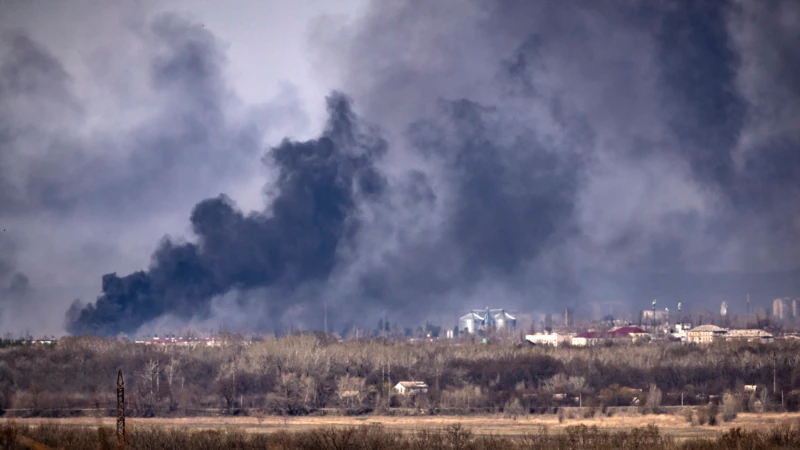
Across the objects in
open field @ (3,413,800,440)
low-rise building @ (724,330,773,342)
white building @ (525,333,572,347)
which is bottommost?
open field @ (3,413,800,440)

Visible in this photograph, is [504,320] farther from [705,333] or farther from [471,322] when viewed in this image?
[705,333]

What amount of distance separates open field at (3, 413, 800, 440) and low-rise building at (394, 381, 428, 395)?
8261mm

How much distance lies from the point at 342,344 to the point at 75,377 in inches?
921

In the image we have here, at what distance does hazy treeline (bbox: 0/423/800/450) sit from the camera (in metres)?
45.5

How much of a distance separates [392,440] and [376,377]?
32.9 meters

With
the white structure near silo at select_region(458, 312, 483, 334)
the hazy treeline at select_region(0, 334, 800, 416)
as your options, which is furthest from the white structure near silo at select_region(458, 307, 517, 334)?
the hazy treeline at select_region(0, 334, 800, 416)

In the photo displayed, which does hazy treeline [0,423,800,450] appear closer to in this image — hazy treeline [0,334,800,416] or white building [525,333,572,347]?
hazy treeline [0,334,800,416]

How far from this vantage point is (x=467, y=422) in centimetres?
6325

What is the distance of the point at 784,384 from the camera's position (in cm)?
7881

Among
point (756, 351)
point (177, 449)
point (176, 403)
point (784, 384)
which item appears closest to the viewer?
point (177, 449)

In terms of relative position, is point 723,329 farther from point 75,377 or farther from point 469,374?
point 75,377

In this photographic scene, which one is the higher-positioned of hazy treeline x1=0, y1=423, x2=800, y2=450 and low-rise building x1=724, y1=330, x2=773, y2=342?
low-rise building x1=724, y1=330, x2=773, y2=342

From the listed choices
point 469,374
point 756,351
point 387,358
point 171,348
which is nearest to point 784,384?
point 756,351

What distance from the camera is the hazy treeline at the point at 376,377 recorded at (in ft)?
235
